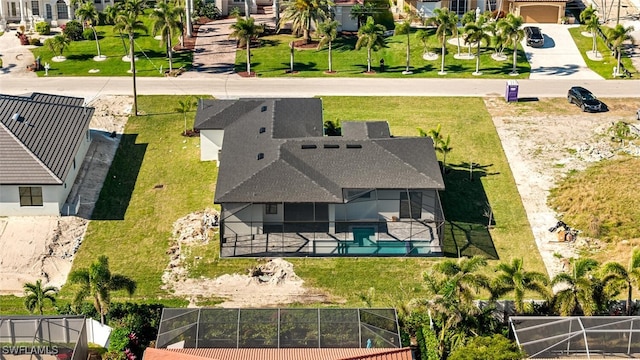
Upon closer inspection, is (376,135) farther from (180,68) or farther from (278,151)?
(180,68)

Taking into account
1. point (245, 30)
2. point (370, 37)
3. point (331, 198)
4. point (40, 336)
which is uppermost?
point (245, 30)

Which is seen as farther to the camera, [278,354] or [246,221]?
[246,221]

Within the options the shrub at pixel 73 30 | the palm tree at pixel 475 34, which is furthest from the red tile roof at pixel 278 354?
the shrub at pixel 73 30

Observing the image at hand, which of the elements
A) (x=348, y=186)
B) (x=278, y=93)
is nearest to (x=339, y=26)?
(x=278, y=93)

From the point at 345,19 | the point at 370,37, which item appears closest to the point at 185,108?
the point at 370,37

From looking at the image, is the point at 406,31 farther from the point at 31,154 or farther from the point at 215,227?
the point at 31,154

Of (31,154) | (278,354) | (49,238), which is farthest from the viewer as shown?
(31,154)

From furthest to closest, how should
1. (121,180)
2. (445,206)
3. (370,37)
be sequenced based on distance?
(370,37)
(121,180)
(445,206)
